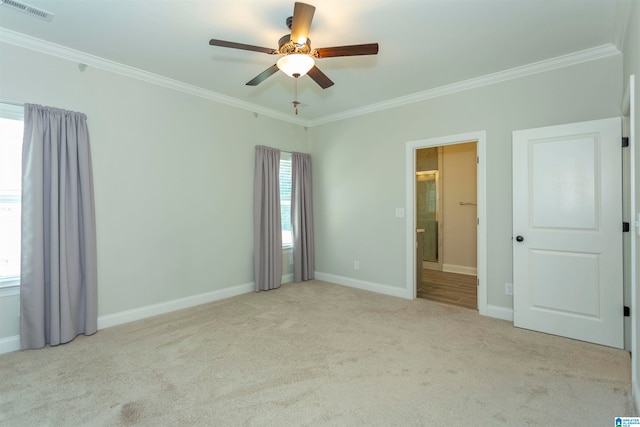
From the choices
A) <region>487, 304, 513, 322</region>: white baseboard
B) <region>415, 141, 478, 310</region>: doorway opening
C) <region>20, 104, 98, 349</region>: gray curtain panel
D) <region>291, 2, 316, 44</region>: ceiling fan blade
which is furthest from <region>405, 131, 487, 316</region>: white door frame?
<region>20, 104, 98, 349</region>: gray curtain panel

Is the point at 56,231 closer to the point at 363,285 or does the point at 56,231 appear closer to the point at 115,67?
the point at 115,67

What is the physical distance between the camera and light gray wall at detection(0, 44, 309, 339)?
10.2 feet

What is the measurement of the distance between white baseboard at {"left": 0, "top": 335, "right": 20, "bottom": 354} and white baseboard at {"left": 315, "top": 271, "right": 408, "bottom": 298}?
3.69m

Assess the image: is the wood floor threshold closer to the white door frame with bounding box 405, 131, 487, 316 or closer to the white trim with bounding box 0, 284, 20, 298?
the white door frame with bounding box 405, 131, 487, 316

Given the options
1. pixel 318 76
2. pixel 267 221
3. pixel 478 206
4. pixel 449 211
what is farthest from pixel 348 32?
pixel 449 211

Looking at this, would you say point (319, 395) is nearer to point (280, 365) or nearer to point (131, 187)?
point (280, 365)

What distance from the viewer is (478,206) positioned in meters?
3.73

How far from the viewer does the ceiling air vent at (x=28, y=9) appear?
2.33m

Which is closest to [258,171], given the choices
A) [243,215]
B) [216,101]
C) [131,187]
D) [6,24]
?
[243,215]

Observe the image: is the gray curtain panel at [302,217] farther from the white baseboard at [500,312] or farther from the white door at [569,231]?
the white door at [569,231]

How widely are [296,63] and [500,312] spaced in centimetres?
333

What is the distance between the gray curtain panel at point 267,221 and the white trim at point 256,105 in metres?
0.77

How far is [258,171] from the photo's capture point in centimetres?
462

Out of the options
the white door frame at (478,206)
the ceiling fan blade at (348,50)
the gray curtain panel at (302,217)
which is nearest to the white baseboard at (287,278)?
the gray curtain panel at (302,217)
